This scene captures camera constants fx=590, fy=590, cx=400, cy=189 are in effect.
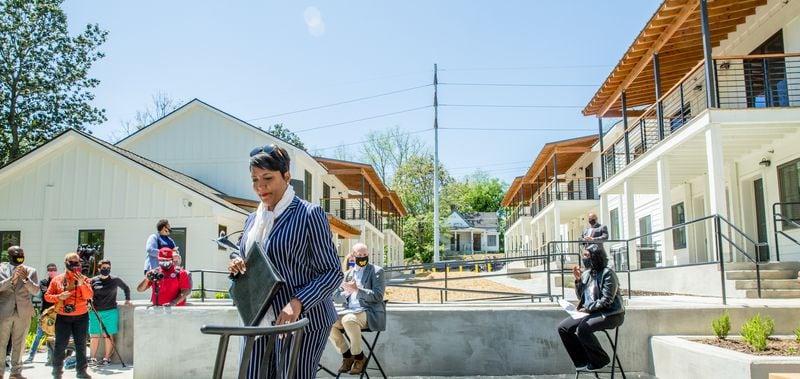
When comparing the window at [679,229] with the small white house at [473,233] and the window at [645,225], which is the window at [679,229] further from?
the small white house at [473,233]

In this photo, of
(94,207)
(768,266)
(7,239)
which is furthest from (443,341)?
(7,239)

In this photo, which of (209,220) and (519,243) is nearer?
(209,220)

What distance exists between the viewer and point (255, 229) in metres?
2.63

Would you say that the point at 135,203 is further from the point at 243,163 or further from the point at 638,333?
the point at 638,333

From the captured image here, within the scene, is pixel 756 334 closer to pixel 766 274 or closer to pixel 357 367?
pixel 357 367

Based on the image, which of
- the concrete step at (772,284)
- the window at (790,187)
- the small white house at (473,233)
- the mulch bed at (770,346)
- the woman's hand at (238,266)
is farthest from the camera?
the small white house at (473,233)

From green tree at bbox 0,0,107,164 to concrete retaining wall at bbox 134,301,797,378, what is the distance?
25.3 m

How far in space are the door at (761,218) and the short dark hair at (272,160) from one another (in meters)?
13.7

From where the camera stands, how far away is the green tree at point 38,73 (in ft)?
89.7

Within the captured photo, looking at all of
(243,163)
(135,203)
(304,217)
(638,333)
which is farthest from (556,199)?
(304,217)

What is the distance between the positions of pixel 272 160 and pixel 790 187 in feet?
42.6

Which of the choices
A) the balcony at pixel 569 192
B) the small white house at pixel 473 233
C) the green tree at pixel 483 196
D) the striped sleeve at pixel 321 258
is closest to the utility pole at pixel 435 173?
the balcony at pixel 569 192

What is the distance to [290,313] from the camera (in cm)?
231

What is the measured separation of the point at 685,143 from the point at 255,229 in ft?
39.3
